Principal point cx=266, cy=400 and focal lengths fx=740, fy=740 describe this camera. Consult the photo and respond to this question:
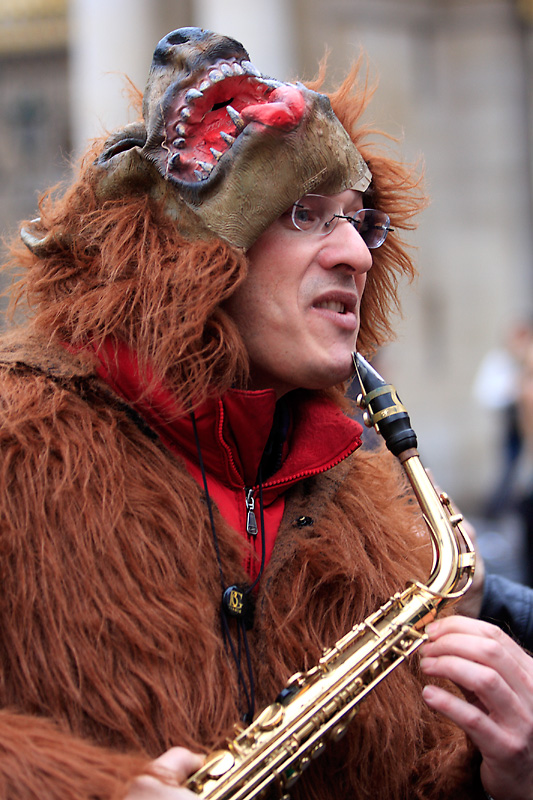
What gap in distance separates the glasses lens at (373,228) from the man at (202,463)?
1.9 inches

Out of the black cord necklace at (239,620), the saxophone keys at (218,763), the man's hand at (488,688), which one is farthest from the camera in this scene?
the black cord necklace at (239,620)

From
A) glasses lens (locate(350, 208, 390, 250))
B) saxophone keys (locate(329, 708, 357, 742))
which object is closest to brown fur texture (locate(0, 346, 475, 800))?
saxophone keys (locate(329, 708, 357, 742))

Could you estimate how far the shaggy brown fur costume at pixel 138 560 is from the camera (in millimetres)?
1421

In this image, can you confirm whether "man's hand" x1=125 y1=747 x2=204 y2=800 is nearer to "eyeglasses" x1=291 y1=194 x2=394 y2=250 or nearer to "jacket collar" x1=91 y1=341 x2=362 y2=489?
"jacket collar" x1=91 y1=341 x2=362 y2=489

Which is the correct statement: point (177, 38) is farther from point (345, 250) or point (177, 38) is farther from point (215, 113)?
point (345, 250)

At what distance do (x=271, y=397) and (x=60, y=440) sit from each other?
502 millimetres

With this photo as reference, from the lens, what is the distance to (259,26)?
7.64m

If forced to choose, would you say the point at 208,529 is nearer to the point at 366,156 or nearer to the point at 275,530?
the point at 275,530

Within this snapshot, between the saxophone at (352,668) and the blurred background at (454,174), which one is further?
the blurred background at (454,174)

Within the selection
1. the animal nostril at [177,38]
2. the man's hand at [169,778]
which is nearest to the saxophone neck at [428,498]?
the man's hand at [169,778]

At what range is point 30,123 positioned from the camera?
1105 cm

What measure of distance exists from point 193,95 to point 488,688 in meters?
1.43

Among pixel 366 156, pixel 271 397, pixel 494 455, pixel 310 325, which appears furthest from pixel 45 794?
pixel 494 455

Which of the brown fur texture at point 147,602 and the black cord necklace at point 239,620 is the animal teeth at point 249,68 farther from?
the black cord necklace at point 239,620
